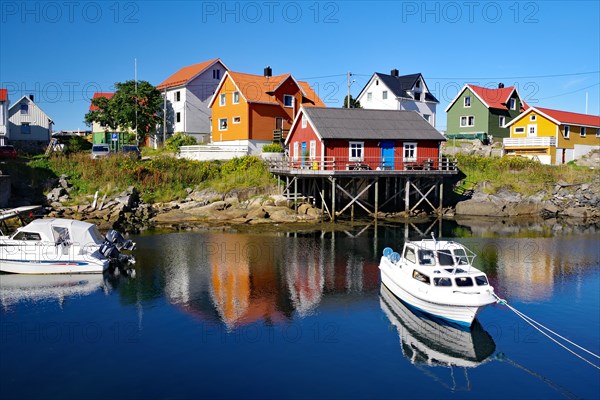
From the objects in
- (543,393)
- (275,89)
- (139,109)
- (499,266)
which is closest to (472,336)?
(543,393)

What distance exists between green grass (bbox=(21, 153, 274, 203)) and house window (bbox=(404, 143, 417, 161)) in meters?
11.0

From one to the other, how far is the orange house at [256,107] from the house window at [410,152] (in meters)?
13.4

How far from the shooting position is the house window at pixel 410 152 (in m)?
41.7

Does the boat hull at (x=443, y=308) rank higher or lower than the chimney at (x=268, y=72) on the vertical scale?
lower

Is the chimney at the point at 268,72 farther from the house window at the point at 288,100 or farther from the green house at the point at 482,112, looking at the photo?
the green house at the point at 482,112

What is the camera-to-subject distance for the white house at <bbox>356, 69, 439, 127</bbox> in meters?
60.5

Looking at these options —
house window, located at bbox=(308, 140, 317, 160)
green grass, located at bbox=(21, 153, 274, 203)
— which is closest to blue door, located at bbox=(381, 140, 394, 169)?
house window, located at bbox=(308, 140, 317, 160)

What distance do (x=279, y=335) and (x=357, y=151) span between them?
25.2m

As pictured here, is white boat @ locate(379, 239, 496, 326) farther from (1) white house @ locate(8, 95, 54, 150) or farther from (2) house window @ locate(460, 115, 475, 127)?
(1) white house @ locate(8, 95, 54, 150)

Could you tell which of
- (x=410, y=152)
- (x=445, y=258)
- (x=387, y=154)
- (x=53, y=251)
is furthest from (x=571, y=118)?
(x=53, y=251)

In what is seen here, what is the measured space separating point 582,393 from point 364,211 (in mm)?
29558

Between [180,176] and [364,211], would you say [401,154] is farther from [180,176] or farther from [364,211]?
[180,176]

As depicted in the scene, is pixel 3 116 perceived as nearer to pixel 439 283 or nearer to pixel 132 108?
pixel 132 108

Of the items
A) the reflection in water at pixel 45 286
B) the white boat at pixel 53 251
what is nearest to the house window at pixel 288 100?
the white boat at pixel 53 251
